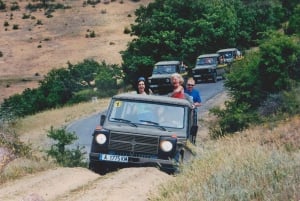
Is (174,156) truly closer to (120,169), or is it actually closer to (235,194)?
(120,169)

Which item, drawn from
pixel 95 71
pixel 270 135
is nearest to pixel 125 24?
pixel 95 71

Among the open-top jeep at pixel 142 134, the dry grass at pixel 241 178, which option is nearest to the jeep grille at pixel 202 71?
the open-top jeep at pixel 142 134

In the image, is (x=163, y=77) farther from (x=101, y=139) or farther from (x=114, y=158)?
(x=114, y=158)

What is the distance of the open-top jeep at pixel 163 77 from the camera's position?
130 feet

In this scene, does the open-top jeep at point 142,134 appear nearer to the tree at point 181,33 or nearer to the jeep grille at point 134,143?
the jeep grille at point 134,143

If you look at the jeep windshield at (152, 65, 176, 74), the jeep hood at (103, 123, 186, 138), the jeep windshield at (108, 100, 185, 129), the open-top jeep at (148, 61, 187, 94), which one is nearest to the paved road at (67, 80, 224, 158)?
the open-top jeep at (148, 61, 187, 94)

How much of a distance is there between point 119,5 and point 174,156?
87.3m

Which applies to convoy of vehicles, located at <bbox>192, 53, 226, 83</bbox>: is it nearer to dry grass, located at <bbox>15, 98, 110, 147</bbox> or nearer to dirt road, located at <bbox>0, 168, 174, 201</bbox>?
dry grass, located at <bbox>15, 98, 110, 147</bbox>

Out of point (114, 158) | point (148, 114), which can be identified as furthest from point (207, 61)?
point (114, 158)

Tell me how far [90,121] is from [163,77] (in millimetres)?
5290

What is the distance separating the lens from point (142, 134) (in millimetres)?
12047

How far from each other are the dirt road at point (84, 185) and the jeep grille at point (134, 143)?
0.49 meters

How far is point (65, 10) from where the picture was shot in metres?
95.6

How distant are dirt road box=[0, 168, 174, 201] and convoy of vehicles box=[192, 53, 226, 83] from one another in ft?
107
